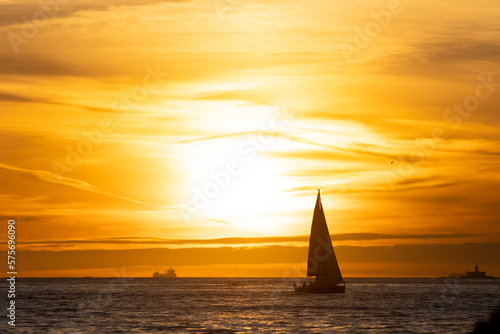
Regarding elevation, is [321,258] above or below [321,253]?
below

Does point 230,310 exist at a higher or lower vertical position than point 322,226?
lower

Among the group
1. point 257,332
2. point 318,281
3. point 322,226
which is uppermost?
point 322,226

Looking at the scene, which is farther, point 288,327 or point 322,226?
point 322,226

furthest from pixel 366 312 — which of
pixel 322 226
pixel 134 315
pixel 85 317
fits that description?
pixel 85 317

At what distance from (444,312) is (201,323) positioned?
42.4 metres

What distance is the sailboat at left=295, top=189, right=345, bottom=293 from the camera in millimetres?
122188

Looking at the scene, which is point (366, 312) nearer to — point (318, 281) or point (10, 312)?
point (318, 281)

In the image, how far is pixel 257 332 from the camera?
79.2 m

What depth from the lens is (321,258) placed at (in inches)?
4941

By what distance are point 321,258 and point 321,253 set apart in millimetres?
1459

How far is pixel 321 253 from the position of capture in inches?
4899

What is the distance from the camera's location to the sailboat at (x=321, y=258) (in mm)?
122188

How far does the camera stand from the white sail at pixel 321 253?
122m

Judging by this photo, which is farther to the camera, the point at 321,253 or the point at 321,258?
the point at 321,258
